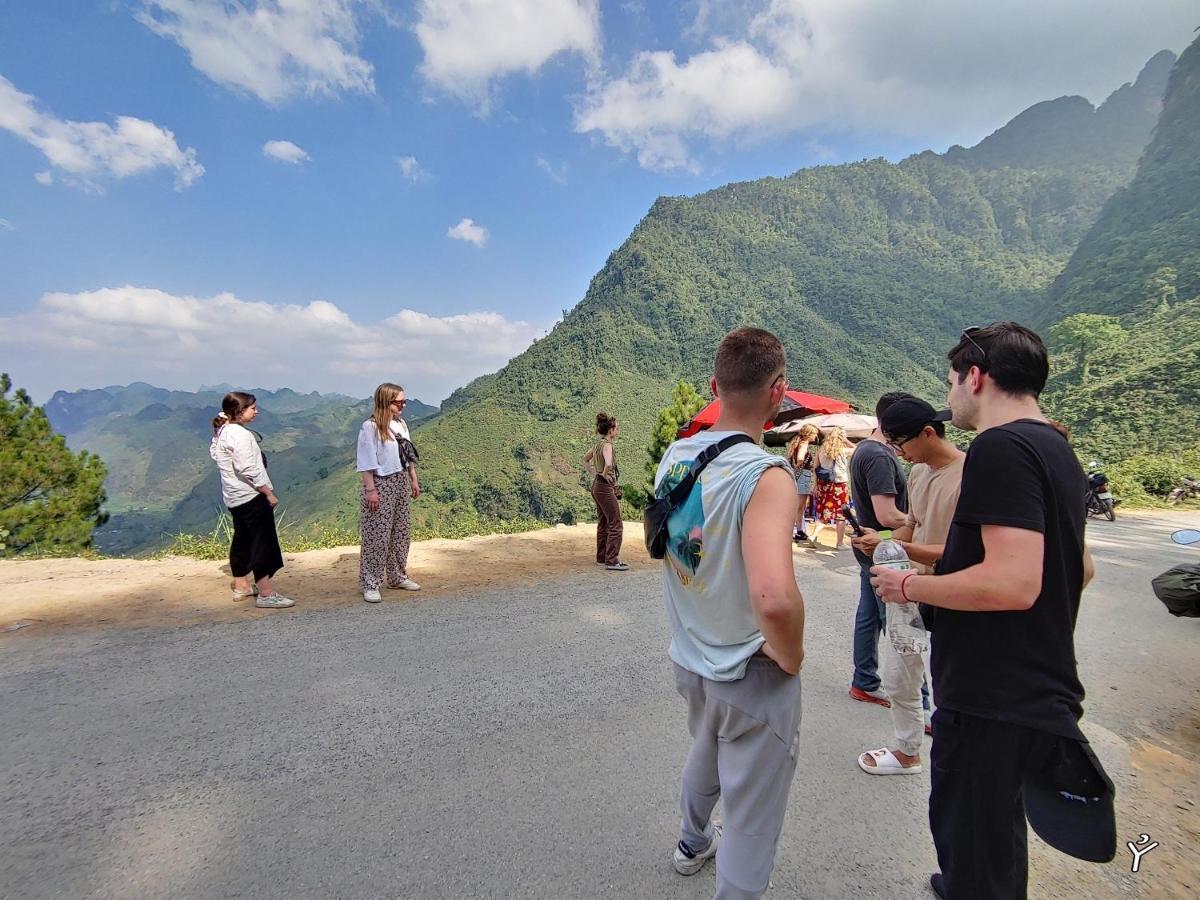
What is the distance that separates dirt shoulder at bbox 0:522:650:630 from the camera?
4.62 metres

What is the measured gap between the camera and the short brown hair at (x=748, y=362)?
1628 mm

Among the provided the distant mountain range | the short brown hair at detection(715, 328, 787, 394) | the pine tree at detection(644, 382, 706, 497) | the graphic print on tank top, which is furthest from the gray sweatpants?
the pine tree at detection(644, 382, 706, 497)

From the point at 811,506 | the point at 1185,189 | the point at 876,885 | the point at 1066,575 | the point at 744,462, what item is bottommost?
the point at 876,885

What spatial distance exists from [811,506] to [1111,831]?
8179 mm

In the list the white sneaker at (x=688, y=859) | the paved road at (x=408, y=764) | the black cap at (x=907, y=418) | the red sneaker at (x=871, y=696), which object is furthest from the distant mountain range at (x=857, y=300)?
the black cap at (x=907, y=418)

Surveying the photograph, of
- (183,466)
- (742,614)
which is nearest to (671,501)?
(742,614)

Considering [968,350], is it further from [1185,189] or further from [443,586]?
[1185,189]

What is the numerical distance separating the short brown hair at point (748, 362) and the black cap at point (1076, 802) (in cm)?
124

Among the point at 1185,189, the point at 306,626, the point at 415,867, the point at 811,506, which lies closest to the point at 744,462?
the point at 415,867

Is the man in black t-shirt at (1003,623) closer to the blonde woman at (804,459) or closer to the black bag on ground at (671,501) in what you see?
the black bag on ground at (671,501)

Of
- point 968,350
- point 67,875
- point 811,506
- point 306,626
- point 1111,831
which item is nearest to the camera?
point 1111,831

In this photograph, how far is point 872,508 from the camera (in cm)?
325

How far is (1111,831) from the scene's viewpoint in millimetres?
1438

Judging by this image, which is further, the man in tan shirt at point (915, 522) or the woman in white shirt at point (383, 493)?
the woman in white shirt at point (383, 493)
